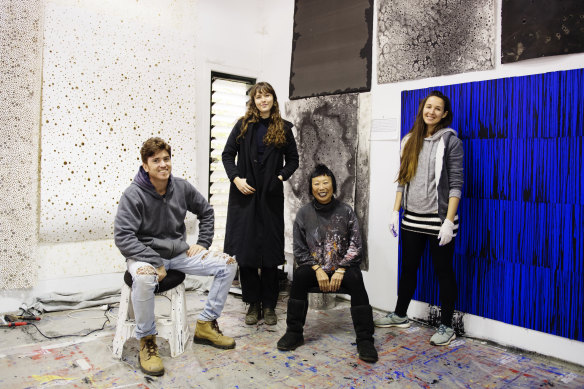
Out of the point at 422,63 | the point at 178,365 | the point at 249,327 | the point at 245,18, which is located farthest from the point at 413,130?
the point at 245,18

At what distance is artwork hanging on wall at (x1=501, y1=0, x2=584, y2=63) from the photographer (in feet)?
8.37

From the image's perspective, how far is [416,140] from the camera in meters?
3.00

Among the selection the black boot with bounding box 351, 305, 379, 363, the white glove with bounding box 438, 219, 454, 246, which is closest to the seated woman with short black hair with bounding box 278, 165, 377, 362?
the black boot with bounding box 351, 305, 379, 363

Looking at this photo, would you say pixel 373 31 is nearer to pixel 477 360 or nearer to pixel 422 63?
pixel 422 63

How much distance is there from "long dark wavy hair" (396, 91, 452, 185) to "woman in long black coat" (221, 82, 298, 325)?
746mm

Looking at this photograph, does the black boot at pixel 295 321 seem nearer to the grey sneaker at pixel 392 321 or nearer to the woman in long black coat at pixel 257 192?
the woman in long black coat at pixel 257 192

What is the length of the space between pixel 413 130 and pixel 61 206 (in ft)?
8.35

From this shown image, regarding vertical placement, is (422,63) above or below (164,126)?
above

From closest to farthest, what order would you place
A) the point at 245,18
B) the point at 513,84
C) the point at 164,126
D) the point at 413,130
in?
the point at 513,84
the point at 413,130
the point at 164,126
the point at 245,18

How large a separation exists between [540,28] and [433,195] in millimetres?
1102

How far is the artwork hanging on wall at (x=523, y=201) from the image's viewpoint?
8.48 feet

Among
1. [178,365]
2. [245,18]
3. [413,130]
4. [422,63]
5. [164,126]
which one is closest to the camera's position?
[178,365]

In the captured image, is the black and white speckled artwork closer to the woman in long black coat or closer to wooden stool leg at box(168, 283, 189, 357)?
the woman in long black coat

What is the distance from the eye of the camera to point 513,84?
9.20 feet
